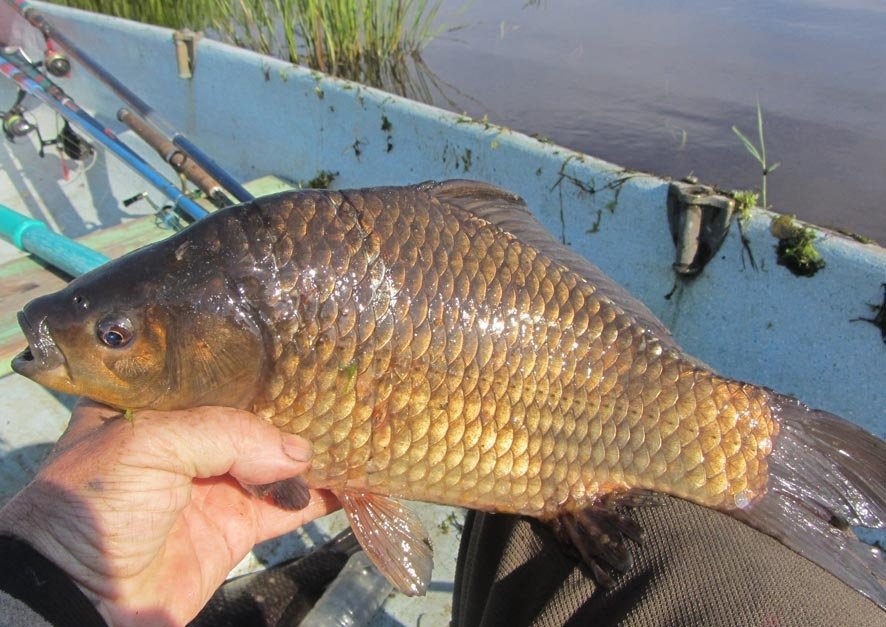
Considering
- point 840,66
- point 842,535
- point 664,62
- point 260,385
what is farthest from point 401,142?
point 840,66

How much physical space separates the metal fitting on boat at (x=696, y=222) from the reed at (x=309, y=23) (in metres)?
3.83

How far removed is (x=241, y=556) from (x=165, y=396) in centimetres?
54

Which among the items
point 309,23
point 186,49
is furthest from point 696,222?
point 309,23

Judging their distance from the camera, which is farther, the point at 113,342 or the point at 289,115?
the point at 289,115

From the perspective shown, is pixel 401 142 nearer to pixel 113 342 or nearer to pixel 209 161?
pixel 209 161

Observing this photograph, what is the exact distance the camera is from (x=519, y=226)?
1724 mm

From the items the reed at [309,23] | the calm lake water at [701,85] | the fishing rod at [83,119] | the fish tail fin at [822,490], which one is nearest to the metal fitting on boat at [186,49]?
the fishing rod at [83,119]

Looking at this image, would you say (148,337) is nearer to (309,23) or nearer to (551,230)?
(551,230)

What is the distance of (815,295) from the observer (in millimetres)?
2498

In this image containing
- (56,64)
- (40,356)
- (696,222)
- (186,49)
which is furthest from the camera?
(186,49)

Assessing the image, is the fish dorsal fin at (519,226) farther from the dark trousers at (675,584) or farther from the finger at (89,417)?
the finger at (89,417)

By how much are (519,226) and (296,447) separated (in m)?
0.75

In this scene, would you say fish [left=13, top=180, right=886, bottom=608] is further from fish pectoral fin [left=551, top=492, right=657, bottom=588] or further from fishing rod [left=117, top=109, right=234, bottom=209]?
fishing rod [left=117, top=109, right=234, bottom=209]

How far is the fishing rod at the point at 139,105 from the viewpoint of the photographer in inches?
125
